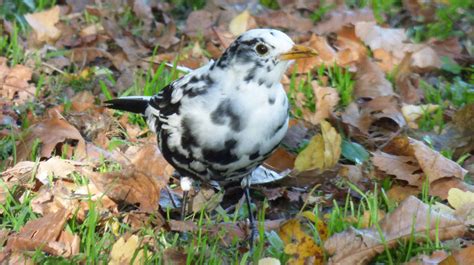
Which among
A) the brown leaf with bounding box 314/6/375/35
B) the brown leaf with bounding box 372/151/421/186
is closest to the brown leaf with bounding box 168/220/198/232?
the brown leaf with bounding box 372/151/421/186

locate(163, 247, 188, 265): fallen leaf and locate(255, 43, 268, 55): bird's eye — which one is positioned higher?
locate(255, 43, 268, 55): bird's eye

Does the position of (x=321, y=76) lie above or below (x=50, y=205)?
below

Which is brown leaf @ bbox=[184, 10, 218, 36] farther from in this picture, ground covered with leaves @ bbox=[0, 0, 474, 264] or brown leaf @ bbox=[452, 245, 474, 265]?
brown leaf @ bbox=[452, 245, 474, 265]

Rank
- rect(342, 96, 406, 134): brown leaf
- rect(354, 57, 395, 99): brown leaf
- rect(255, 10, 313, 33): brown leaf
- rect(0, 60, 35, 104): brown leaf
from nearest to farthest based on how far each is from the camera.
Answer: rect(342, 96, 406, 134): brown leaf, rect(0, 60, 35, 104): brown leaf, rect(354, 57, 395, 99): brown leaf, rect(255, 10, 313, 33): brown leaf

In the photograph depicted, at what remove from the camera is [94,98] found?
4.89 m

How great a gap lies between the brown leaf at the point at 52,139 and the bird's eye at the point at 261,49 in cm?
110

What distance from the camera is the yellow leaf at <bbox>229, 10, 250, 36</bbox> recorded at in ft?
19.2

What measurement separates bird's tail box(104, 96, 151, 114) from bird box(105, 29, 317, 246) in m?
0.52

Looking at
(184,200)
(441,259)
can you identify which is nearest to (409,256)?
(441,259)

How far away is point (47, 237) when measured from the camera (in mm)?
3287

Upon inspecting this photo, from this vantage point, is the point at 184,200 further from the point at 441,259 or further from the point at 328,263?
the point at 441,259

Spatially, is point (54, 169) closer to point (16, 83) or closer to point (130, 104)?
point (130, 104)

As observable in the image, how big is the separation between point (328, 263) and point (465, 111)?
158 centimetres

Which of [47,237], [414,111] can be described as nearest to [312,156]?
[414,111]
